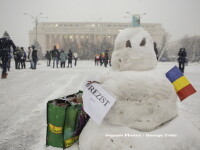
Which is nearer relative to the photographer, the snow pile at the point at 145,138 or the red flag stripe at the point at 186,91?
the snow pile at the point at 145,138

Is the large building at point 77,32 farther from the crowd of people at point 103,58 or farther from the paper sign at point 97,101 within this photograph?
the paper sign at point 97,101

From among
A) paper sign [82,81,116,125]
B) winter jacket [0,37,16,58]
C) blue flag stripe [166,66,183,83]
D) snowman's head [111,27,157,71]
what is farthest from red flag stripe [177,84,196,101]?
winter jacket [0,37,16,58]

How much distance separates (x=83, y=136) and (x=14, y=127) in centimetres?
148

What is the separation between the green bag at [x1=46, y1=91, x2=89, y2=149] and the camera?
2428mm

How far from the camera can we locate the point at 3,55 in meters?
8.84

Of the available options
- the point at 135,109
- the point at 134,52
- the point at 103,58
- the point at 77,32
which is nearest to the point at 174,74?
the point at 134,52

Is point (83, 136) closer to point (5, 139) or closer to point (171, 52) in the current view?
point (5, 139)

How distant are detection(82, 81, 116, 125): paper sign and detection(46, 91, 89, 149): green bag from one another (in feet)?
0.90

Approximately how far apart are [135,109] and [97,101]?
1.29ft

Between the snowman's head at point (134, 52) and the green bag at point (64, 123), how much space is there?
70 cm

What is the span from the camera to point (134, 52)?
2.33 meters

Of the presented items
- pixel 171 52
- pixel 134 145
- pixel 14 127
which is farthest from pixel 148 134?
pixel 171 52

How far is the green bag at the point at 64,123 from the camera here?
7.97 feet

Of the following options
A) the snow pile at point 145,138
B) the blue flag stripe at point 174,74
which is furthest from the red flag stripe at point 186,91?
the snow pile at point 145,138
